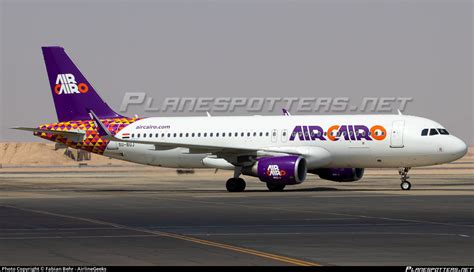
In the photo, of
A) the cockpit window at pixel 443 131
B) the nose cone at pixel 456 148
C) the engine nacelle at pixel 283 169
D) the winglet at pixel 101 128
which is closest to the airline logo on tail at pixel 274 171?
the engine nacelle at pixel 283 169

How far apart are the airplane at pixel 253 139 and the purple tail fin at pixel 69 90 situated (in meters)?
0.06

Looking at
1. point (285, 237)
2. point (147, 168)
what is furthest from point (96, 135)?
point (147, 168)

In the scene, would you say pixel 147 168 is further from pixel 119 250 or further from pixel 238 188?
pixel 119 250

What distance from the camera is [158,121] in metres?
56.5

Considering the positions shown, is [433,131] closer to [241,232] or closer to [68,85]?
[68,85]

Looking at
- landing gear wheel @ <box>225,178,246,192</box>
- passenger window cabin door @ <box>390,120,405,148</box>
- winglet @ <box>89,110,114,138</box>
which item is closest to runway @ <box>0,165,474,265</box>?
passenger window cabin door @ <box>390,120,405,148</box>

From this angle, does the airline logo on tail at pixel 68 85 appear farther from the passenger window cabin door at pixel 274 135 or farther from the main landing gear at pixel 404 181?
the main landing gear at pixel 404 181

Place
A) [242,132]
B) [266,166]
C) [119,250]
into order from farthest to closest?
[242,132], [266,166], [119,250]

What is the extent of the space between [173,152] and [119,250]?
112 ft

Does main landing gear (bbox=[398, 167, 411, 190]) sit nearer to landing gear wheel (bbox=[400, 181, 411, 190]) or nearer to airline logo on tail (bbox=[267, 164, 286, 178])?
landing gear wheel (bbox=[400, 181, 411, 190])

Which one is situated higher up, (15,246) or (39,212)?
(39,212)

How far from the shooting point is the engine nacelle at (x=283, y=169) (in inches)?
1877

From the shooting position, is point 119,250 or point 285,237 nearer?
point 119,250

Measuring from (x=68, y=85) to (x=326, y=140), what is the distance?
17343 mm
